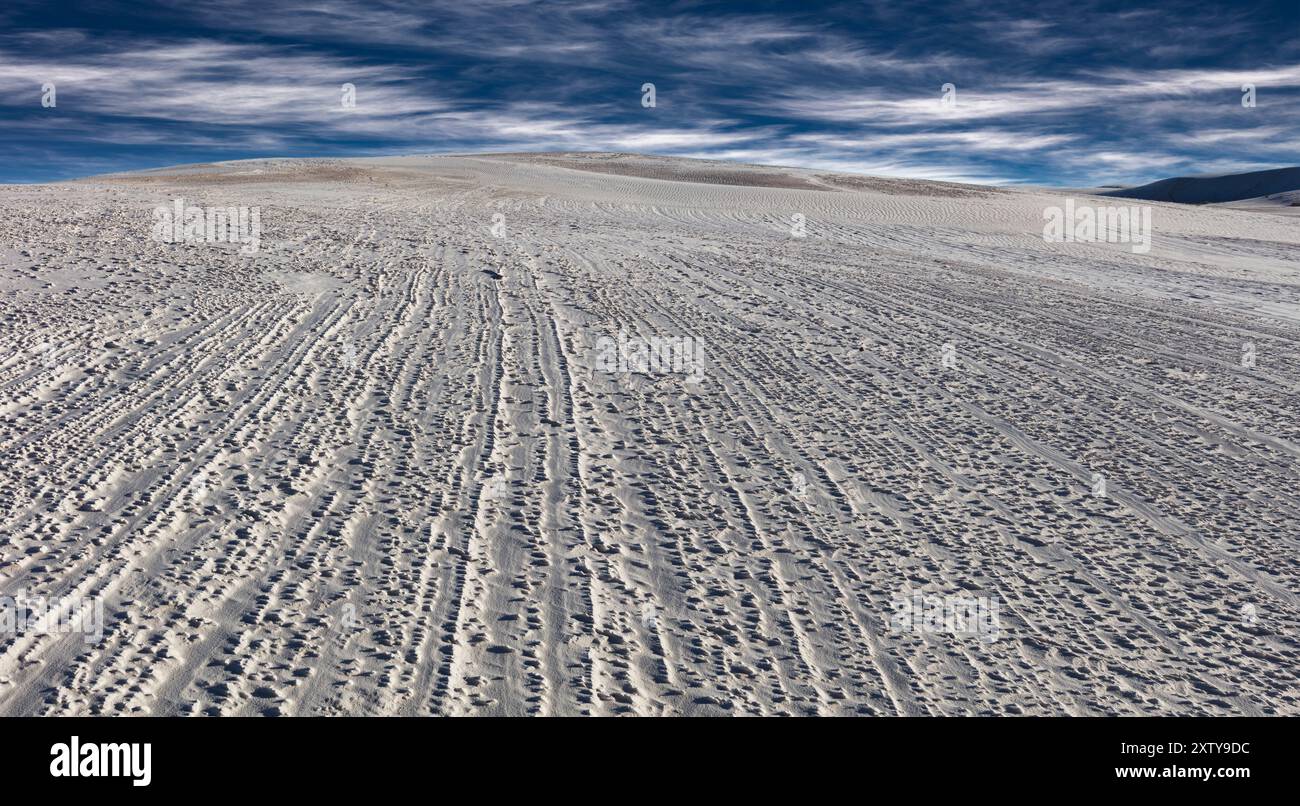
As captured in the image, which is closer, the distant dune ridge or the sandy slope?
the sandy slope

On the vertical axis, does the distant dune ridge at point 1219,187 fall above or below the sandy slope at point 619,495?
above

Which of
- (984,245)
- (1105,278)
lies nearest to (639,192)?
(984,245)

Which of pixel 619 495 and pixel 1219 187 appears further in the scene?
pixel 1219 187

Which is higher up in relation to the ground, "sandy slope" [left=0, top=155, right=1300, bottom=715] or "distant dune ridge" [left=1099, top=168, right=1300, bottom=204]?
"distant dune ridge" [left=1099, top=168, right=1300, bottom=204]

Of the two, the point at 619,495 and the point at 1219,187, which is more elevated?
the point at 1219,187
